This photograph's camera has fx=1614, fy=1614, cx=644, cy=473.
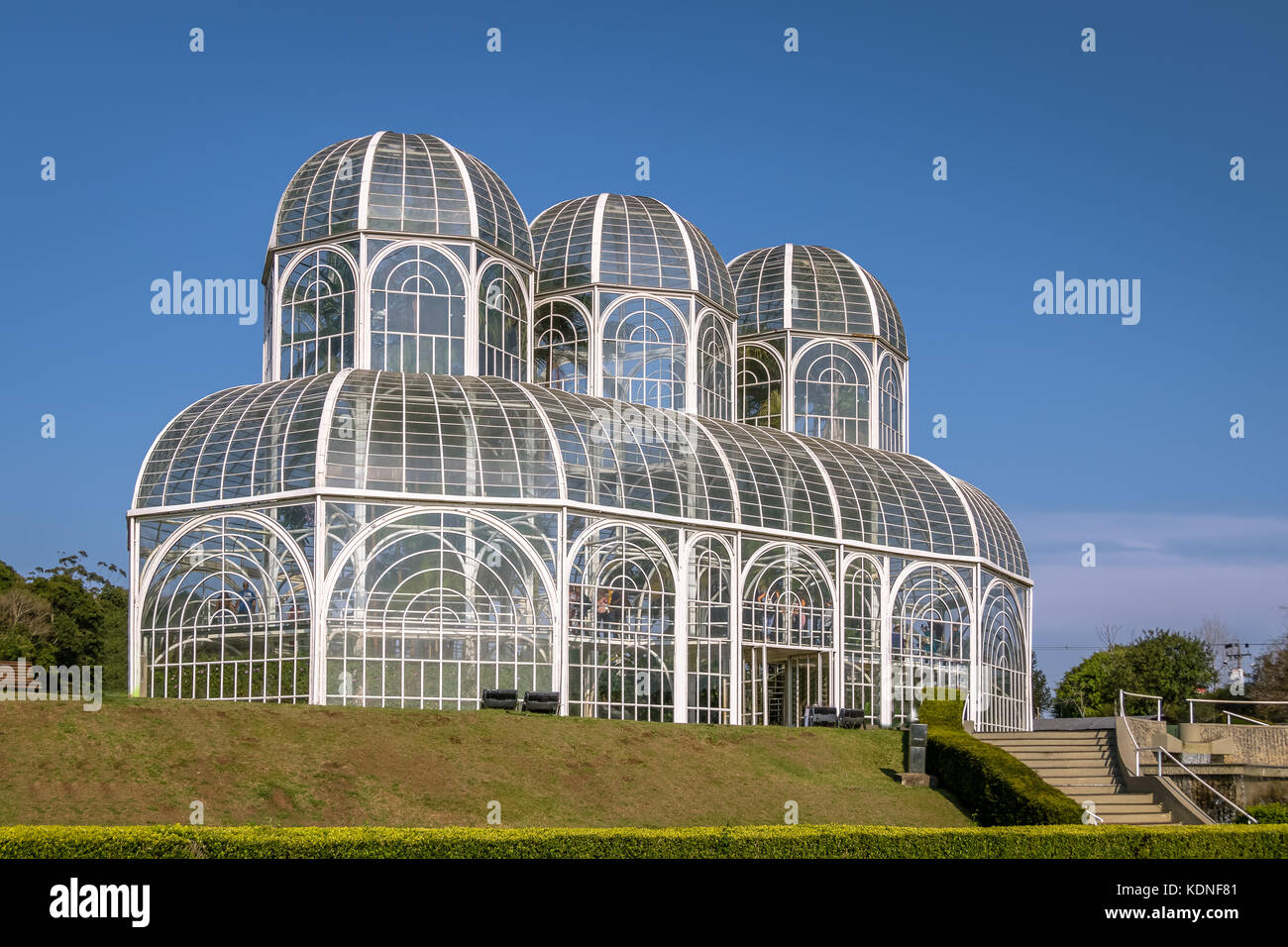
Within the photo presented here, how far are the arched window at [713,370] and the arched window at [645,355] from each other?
1012 mm

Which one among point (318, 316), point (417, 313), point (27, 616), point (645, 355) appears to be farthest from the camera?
point (27, 616)

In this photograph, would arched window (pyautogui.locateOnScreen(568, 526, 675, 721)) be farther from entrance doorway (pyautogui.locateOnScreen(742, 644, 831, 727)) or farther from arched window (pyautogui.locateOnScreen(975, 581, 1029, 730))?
arched window (pyautogui.locateOnScreen(975, 581, 1029, 730))

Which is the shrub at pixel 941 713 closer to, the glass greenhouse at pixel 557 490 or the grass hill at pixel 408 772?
the grass hill at pixel 408 772

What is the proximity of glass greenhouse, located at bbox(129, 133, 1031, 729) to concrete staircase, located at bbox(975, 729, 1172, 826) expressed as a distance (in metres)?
6.44

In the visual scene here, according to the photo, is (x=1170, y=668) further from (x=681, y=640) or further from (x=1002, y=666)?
(x=681, y=640)

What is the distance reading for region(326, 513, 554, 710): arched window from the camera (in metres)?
44.2

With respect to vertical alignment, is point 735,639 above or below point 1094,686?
A: above

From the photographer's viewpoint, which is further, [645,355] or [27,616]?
[27,616]

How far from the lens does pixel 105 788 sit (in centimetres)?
3119

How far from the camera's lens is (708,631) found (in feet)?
163

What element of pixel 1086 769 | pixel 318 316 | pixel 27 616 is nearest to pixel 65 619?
pixel 27 616

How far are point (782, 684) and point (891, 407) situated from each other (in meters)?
15.8

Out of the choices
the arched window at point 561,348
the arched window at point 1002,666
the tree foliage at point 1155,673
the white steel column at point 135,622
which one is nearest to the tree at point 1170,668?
the tree foliage at point 1155,673
